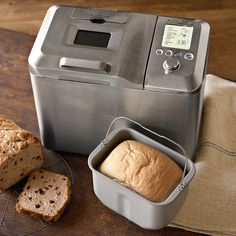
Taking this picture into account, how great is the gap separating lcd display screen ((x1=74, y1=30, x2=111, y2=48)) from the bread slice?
25 centimetres

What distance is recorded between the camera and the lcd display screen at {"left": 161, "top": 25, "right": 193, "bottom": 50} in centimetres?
96

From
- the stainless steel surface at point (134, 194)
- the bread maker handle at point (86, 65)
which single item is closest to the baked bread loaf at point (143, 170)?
the stainless steel surface at point (134, 194)

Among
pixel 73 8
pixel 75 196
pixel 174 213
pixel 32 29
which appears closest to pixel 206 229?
pixel 174 213

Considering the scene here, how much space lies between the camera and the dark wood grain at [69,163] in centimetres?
93

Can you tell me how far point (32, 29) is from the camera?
180 centimetres

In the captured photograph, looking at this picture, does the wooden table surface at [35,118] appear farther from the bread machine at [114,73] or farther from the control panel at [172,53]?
the control panel at [172,53]

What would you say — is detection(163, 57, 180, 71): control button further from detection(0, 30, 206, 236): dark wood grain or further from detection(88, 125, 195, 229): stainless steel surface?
detection(0, 30, 206, 236): dark wood grain

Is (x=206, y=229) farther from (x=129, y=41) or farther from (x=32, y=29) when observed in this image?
(x=32, y=29)

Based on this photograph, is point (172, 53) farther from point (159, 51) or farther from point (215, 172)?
point (215, 172)

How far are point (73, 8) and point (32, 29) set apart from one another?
0.81 meters

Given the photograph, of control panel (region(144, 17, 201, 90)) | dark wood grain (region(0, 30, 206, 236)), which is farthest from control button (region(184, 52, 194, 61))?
dark wood grain (region(0, 30, 206, 236))

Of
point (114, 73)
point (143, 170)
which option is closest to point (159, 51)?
point (114, 73)

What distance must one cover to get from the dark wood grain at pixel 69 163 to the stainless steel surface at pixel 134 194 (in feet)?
0.08

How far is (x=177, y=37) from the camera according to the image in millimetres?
973
